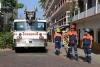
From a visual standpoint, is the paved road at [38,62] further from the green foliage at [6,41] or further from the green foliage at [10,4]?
the green foliage at [10,4]

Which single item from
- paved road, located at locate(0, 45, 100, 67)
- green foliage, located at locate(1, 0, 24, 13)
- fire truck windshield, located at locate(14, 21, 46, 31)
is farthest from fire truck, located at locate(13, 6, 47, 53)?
green foliage, located at locate(1, 0, 24, 13)

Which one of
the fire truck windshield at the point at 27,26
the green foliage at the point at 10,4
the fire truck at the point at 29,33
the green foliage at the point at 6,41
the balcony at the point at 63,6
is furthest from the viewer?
the balcony at the point at 63,6

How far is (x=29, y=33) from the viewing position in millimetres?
17562

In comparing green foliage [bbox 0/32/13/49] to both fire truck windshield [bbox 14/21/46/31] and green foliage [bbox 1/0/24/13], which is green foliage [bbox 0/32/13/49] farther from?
green foliage [bbox 1/0/24/13]

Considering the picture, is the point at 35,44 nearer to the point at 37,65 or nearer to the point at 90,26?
the point at 37,65

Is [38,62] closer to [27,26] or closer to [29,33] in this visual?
[29,33]

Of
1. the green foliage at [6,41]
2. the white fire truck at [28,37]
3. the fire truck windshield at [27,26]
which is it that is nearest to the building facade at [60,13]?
the green foliage at [6,41]

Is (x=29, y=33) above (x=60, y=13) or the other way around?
the other way around

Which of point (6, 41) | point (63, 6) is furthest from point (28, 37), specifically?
point (63, 6)

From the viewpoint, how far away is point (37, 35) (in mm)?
17609

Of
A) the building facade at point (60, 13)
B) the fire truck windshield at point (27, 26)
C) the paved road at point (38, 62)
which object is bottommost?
the paved road at point (38, 62)

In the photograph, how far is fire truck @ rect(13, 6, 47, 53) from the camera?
1750 centimetres

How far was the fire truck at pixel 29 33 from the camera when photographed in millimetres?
17500

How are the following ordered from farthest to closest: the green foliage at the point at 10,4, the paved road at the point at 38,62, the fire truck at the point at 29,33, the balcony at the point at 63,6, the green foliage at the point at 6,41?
the balcony at the point at 63,6
the green foliage at the point at 10,4
the green foliage at the point at 6,41
the fire truck at the point at 29,33
the paved road at the point at 38,62
